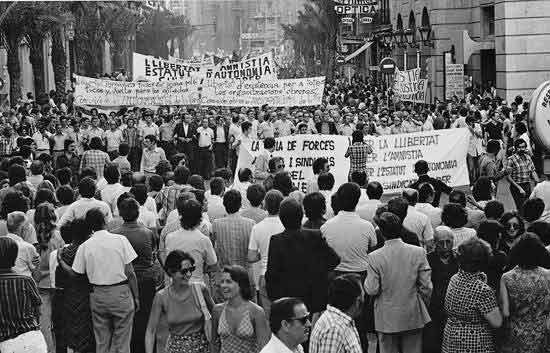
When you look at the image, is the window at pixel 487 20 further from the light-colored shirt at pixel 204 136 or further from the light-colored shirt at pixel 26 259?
the light-colored shirt at pixel 26 259

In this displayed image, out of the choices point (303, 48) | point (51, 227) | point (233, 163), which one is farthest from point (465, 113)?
point (303, 48)

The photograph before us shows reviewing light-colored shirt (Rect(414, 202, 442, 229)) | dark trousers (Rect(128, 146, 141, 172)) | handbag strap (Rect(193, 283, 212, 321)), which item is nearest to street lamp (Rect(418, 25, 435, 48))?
dark trousers (Rect(128, 146, 141, 172))

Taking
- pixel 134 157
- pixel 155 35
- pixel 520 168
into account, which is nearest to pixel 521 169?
pixel 520 168

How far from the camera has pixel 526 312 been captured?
8562 mm

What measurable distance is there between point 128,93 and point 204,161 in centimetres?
539

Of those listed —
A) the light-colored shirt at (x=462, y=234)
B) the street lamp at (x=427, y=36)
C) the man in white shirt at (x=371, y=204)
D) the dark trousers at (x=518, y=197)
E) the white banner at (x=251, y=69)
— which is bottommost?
the dark trousers at (x=518, y=197)

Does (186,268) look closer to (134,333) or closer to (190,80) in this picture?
(134,333)

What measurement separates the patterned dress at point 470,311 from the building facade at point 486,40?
2578cm

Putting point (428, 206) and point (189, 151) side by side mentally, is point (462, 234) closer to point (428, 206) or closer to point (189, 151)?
point (428, 206)

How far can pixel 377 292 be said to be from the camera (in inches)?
367

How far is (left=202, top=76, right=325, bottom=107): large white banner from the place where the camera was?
30641 millimetres

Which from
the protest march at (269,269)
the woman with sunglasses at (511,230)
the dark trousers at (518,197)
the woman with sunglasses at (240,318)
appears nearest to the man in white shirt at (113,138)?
the protest march at (269,269)

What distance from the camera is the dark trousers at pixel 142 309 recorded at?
34.2ft

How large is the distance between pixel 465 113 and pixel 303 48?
96.8 m
